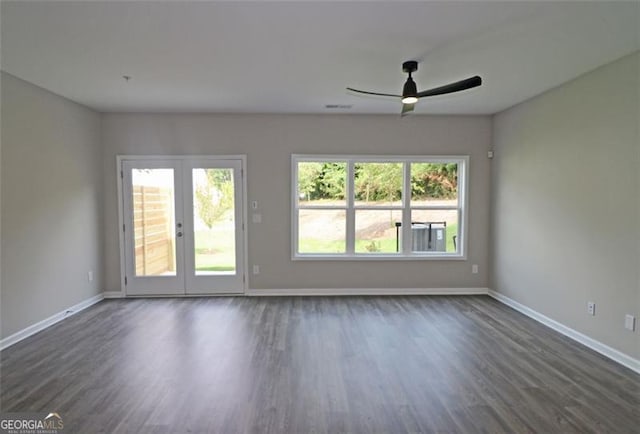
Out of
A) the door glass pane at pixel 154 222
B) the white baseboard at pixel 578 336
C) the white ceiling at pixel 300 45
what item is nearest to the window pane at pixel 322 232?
the white ceiling at pixel 300 45

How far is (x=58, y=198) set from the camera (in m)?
3.83

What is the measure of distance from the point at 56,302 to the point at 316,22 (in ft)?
13.9

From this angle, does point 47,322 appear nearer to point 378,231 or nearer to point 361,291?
point 361,291

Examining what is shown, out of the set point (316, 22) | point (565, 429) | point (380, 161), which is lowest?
point (565, 429)

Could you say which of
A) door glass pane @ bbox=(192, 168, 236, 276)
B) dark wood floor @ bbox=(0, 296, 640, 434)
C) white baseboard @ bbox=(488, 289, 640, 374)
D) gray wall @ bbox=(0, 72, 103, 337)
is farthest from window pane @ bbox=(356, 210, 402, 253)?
gray wall @ bbox=(0, 72, 103, 337)

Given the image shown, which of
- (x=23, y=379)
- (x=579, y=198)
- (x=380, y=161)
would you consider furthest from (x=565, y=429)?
(x=23, y=379)

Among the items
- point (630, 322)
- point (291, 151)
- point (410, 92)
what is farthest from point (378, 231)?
point (630, 322)

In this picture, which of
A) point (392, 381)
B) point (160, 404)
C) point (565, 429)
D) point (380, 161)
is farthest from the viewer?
point (380, 161)

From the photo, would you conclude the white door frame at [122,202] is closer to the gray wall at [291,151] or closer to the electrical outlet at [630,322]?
the gray wall at [291,151]

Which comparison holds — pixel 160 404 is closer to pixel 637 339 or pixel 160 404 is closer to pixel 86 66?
pixel 86 66

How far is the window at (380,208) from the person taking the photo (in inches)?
192

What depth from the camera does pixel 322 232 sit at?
4.92 metres

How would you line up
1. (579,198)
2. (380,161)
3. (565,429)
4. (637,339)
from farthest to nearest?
(380,161) → (579,198) → (637,339) → (565,429)

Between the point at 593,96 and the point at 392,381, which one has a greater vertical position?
the point at 593,96
